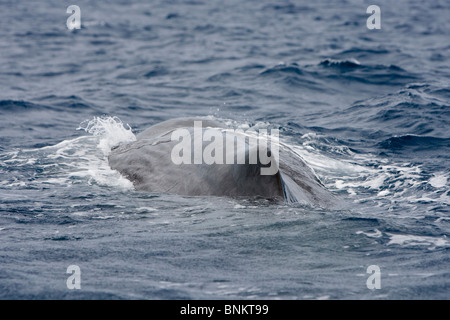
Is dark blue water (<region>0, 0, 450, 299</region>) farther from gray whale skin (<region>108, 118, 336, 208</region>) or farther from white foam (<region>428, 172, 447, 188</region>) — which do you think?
gray whale skin (<region>108, 118, 336, 208</region>)

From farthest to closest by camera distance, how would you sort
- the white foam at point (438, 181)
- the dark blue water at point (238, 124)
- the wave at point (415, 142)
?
the wave at point (415, 142), the white foam at point (438, 181), the dark blue water at point (238, 124)

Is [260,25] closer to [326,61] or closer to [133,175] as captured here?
[326,61]

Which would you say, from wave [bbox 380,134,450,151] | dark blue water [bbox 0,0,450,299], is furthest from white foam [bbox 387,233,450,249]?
wave [bbox 380,134,450,151]

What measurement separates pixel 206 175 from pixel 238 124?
6683 millimetres

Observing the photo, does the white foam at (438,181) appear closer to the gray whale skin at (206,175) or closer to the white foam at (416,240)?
the gray whale skin at (206,175)

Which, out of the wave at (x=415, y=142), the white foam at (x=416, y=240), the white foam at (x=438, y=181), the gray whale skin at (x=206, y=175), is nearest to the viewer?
the white foam at (x=416, y=240)

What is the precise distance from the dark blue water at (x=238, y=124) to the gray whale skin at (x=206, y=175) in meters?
0.21

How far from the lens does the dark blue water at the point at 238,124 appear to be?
6266 mm

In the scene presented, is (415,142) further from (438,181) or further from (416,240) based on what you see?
(416,240)

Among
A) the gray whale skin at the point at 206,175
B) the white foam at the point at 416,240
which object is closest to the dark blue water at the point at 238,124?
the white foam at the point at 416,240

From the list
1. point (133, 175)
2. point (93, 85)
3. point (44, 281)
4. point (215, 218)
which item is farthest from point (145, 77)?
point (44, 281)

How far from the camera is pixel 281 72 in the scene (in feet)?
72.3

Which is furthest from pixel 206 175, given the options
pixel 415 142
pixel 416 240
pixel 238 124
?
pixel 238 124
